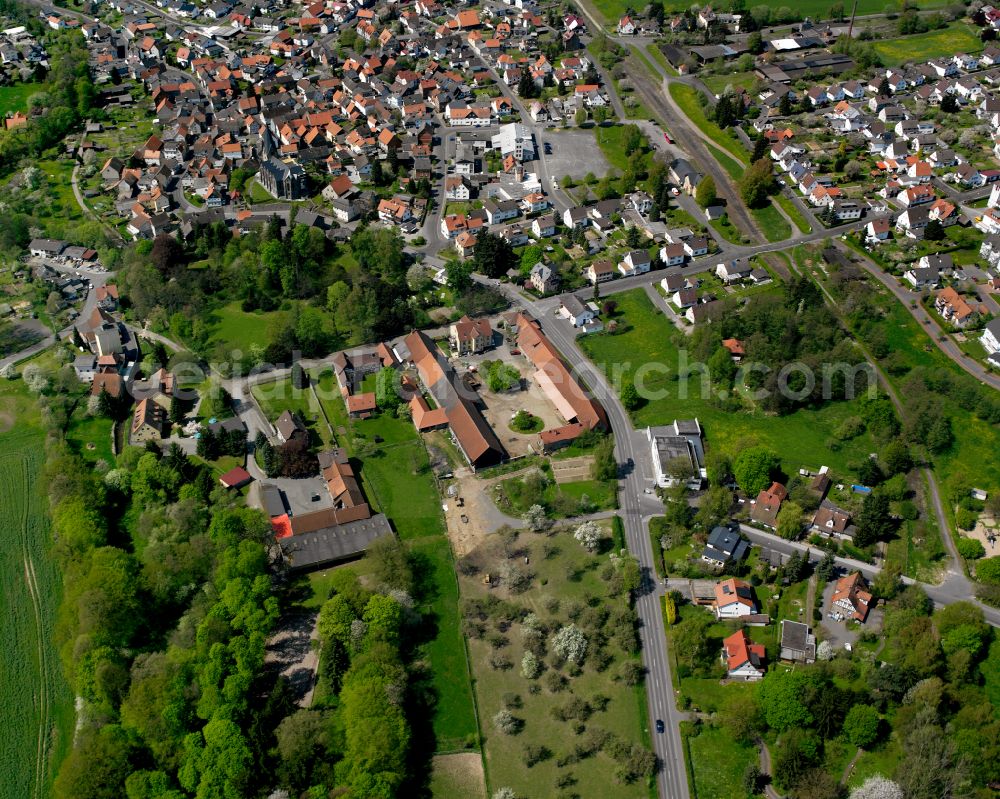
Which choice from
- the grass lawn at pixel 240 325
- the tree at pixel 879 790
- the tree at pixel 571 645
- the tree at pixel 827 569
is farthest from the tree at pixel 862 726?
the grass lawn at pixel 240 325

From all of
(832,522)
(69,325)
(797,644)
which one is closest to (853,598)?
(797,644)

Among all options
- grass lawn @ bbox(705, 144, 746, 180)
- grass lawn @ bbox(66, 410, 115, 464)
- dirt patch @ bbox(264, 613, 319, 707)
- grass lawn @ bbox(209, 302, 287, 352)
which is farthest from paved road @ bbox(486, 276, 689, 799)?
grass lawn @ bbox(66, 410, 115, 464)

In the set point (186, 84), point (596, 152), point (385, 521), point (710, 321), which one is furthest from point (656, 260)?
point (186, 84)

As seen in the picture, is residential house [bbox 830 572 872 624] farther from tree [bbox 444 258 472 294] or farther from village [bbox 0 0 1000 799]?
tree [bbox 444 258 472 294]

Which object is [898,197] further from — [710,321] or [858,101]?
[710,321]

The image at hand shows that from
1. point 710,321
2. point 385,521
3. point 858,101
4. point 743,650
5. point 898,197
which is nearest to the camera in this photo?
point 743,650

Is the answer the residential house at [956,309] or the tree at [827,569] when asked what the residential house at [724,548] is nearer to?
the tree at [827,569]
